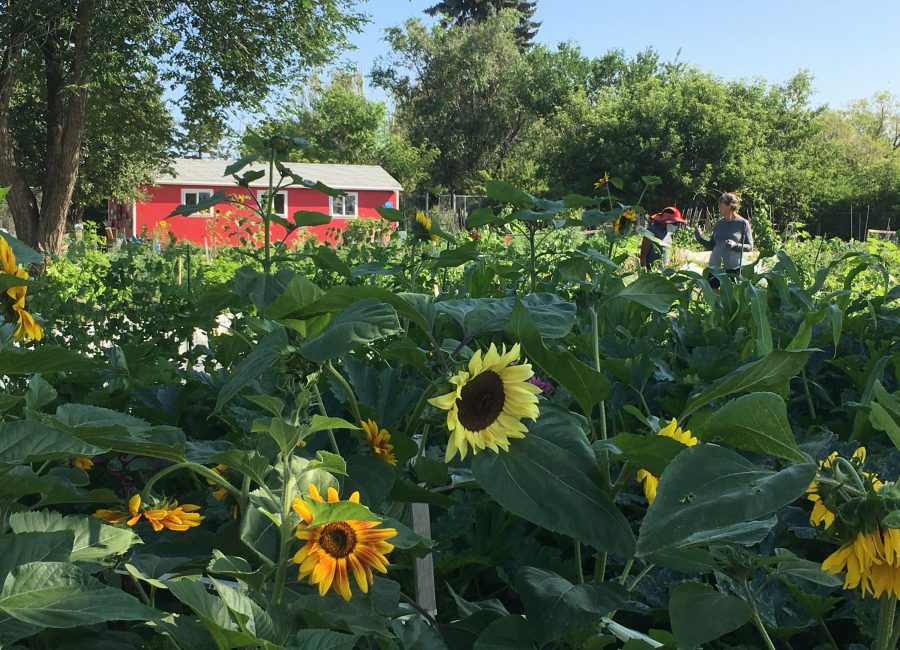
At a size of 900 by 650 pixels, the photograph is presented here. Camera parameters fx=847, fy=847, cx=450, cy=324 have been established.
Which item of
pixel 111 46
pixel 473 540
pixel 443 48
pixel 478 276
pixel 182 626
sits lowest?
pixel 473 540

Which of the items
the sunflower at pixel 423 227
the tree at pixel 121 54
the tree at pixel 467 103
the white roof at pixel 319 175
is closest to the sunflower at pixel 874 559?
the sunflower at pixel 423 227

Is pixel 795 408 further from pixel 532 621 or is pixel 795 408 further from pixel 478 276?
pixel 532 621

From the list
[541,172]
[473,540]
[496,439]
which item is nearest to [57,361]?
[496,439]

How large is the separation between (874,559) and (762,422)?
0.49 ft

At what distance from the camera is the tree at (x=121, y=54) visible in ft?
48.6

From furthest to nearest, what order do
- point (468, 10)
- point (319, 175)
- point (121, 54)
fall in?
point (468, 10), point (319, 175), point (121, 54)

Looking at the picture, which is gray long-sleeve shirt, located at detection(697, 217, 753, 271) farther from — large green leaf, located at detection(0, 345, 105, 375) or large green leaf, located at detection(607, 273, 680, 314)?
large green leaf, located at detection(0, 345, 105, 375)

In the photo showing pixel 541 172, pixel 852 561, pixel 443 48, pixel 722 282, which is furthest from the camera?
pixel 443 48

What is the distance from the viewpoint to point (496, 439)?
0.81 meters

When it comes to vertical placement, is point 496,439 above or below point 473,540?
above

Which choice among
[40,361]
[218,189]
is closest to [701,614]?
[40,361]

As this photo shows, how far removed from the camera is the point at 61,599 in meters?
0.63

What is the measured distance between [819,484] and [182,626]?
0.54 m

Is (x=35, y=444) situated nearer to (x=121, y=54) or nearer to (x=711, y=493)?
(x=711, y=493)
